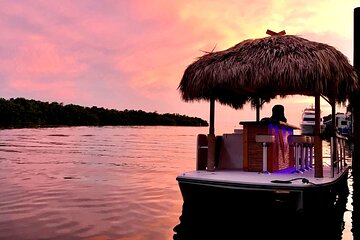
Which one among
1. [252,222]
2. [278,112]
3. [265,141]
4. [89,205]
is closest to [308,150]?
[278,112]

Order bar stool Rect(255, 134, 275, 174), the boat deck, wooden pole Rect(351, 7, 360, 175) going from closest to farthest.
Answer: the boat deck → bar stool Rect(255, 134, 275, 174) → wooden pole Rect(351, 7, 360, 175)

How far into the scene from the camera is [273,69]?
353 inches

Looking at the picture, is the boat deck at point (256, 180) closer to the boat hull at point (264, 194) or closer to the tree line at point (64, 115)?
the boat hull at point (264, 194)

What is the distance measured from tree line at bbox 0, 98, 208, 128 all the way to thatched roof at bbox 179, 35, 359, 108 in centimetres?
9453

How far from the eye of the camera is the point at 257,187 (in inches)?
308

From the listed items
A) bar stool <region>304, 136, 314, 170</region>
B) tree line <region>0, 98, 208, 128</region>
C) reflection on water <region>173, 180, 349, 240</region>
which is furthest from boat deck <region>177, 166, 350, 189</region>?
tree line <region>0, 98, 208, 128</region>

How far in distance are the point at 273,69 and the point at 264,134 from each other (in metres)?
1.65

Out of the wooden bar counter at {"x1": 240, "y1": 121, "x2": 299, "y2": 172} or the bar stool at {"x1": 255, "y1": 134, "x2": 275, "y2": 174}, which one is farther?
the wooden bar counter at {"x1": 240, "y1": 121, "x2": 299, "y2": 172}

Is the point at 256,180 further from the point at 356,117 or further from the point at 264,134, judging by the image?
the point at 356,117

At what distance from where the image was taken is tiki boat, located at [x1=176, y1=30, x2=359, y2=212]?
316 inches

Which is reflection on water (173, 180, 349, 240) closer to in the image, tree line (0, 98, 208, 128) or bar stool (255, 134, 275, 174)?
bar stool (255, 134, 275, 174)

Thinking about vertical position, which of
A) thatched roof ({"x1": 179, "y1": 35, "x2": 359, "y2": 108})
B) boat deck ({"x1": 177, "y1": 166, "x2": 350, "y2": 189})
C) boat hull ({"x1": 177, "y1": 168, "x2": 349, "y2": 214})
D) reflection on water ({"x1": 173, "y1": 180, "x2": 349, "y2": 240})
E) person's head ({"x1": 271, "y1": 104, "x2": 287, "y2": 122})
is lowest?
reflection on water ({"x1": 173, "y1": 180, "x2": 349, "y2": 240})

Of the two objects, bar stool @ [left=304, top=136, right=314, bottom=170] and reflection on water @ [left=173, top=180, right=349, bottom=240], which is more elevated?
bar stool @ [left=304, top=136, right=314, bottom=170]

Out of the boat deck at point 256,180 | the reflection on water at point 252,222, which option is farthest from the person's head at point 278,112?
the reflection on water at point 252,222
